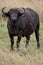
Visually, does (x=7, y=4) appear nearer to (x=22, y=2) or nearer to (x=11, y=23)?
(x=22, y=2)

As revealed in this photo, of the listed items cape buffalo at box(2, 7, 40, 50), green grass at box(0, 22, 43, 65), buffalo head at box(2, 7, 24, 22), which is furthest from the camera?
cape buffalo at box(2, 7, 40, 50)

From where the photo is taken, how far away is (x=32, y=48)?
11914mm

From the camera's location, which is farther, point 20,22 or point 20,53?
point 20,22

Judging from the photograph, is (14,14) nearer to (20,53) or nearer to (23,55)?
(20,53)

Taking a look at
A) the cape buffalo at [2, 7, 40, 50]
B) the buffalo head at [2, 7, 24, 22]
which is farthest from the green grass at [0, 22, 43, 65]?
the buffalo head at [2, 7, 24, 22]

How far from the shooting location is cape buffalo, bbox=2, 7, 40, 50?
430 inches

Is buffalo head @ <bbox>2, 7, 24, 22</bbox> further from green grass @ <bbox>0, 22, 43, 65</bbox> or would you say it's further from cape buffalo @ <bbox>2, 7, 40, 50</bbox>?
green grass @ <bbox>0, 22, 43, 65</bbox>

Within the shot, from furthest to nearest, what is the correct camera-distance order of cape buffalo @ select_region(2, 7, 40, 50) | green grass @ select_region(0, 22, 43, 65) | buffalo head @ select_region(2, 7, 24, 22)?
cape buffalo @ select_region(2, 7, 40, 50) < buffalo head @ select_region(2, 7, 24, 22) < green grass @ select_region(0, 22, 43, 65)

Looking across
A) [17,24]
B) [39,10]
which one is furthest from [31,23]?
[39,10]

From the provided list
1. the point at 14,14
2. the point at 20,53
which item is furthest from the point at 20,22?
the point at 20,53

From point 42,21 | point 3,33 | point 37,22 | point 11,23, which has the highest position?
point 11,23

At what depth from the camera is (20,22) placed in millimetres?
11297

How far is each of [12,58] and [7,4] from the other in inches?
397

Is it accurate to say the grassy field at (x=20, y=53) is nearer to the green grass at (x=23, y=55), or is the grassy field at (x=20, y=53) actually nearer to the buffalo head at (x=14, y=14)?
the green grass at (x=23, y=55)
